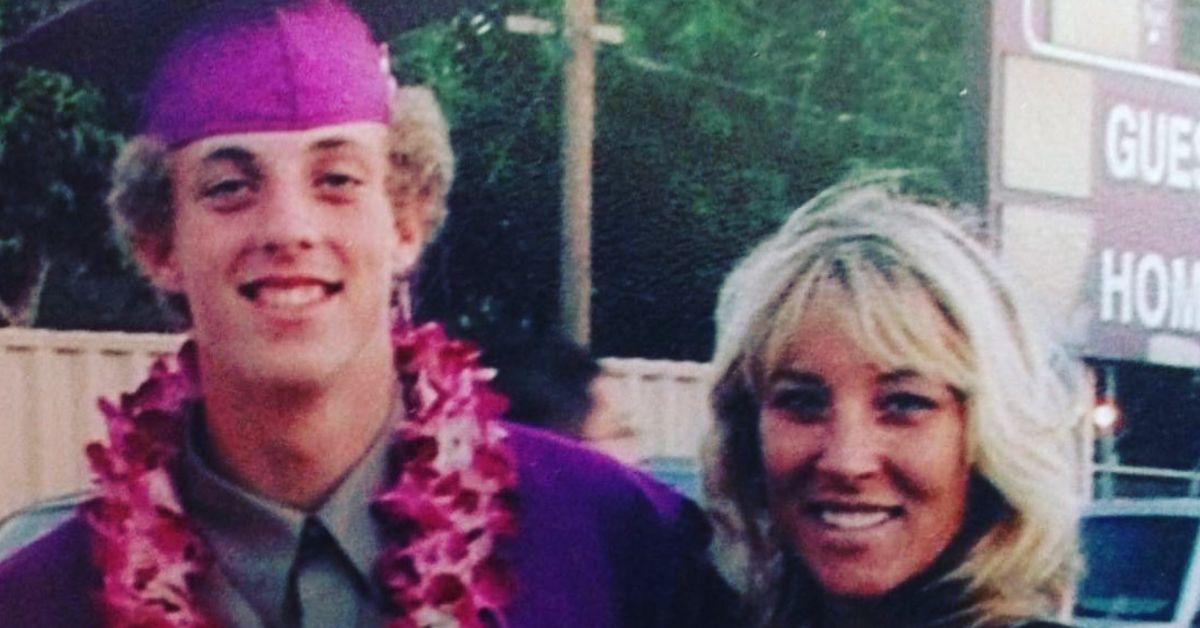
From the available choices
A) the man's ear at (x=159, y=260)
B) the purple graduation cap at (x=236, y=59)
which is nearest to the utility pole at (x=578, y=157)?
the purple graduation cap at (x=236, y=59)

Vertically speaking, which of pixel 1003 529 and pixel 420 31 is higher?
pixel 420 31

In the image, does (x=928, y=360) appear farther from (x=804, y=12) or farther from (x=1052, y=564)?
(x=804, y=12)

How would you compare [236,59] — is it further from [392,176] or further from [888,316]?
[888,316]

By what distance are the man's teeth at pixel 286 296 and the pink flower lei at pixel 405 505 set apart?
10 cm

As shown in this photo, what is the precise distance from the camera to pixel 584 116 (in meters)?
1.59

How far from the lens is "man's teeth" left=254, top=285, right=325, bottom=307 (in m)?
1.06

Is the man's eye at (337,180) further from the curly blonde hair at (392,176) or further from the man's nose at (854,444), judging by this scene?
the man's nose at (854,444)

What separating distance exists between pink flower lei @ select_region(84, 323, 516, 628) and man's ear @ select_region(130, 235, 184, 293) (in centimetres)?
4

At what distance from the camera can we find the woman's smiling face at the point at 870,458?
101 centimetres

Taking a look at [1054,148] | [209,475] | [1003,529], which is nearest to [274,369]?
[209,475]

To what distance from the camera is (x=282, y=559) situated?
106cm

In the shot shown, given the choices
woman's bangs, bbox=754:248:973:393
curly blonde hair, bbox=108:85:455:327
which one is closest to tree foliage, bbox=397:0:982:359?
curly blonde hair, bbox=108:85:455:327

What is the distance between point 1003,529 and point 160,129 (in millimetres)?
575

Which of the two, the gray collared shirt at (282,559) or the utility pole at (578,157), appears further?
the utility pole at (578,157)
